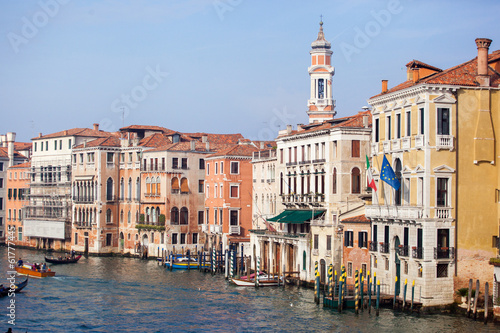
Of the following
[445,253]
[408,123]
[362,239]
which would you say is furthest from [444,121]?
[362,239]

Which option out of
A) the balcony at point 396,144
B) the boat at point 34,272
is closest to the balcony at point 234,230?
the boat at point 34,272

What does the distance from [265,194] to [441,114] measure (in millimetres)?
25477

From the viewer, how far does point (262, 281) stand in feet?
164

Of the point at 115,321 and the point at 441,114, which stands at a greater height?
the point at 441,114

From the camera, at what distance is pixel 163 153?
235ft

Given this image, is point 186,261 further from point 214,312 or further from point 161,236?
point 214,312

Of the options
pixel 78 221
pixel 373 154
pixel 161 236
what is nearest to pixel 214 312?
pixel 373 154

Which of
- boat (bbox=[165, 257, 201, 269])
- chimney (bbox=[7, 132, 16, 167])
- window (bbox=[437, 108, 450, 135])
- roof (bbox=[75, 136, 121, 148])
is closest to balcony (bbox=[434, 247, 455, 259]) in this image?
window (bbox=[437, 108, 450, 135])

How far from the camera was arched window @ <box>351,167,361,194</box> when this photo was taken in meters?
48.3

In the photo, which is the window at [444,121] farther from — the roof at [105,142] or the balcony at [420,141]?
the roof at [105,142]

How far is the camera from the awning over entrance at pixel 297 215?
49.6 meters

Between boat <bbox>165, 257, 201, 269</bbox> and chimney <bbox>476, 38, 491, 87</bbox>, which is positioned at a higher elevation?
chimney <bbox>476, 38, 491, 87</bbox>

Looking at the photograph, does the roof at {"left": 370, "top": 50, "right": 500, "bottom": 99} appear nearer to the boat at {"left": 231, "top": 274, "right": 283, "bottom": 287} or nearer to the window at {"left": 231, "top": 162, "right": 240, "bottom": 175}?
the boat at {"left": 231, "top": 274, "right": 283, "bottom": 287}

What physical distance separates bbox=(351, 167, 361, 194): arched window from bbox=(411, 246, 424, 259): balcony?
459 inches
